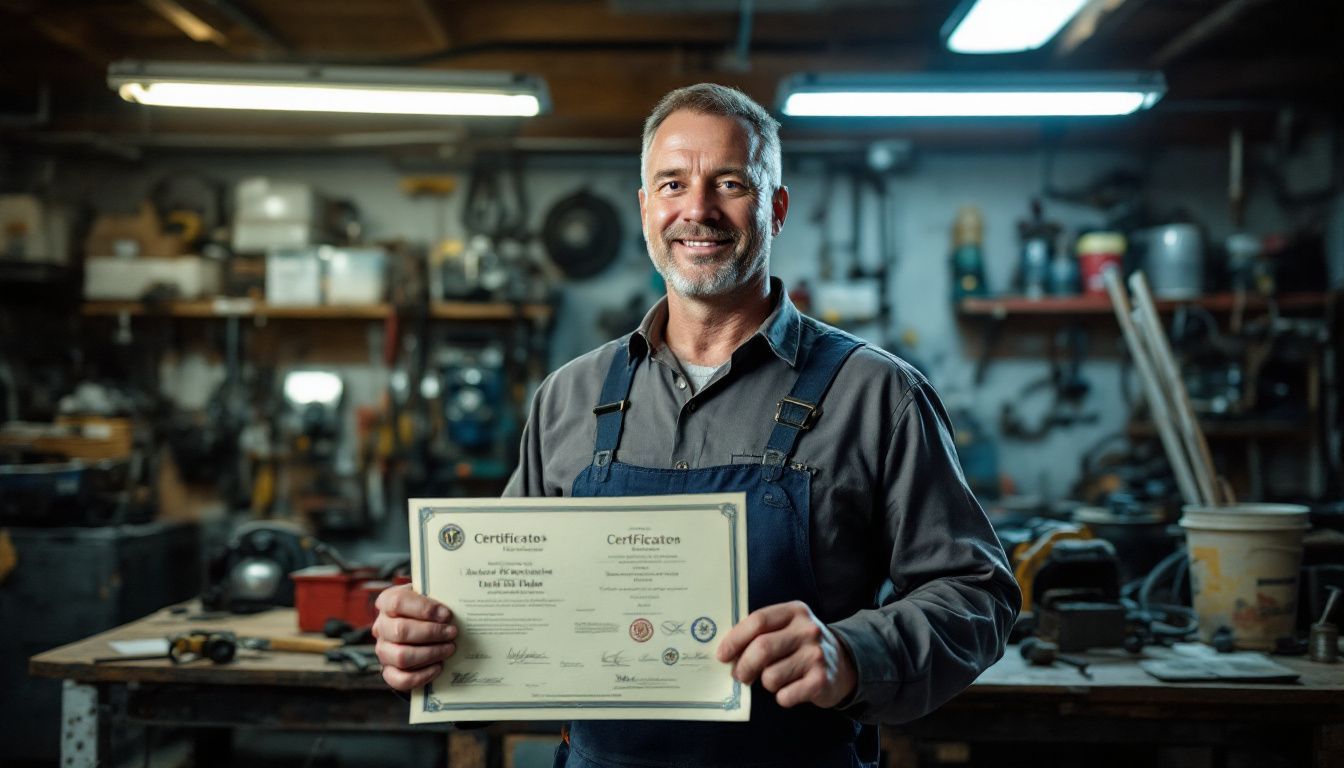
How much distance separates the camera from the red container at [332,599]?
2.98 meters

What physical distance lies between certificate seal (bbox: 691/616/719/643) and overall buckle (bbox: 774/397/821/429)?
0.40m

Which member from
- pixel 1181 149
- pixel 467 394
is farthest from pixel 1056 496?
pixel 467 394

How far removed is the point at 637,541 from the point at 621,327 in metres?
4.39

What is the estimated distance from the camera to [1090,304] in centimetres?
536

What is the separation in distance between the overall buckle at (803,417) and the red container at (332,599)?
179 cm

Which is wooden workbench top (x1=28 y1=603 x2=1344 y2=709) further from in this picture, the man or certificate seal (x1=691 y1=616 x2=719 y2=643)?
certificate seal (x1=691 y1=616 x2=719 y2=643)

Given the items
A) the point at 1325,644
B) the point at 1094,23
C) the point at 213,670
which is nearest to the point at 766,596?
the point at 213,670

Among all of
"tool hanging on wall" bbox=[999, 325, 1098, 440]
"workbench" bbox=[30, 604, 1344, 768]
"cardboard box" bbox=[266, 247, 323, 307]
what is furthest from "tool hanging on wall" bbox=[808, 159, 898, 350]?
"workbench" bbox=[30, 604, 1344, 768]

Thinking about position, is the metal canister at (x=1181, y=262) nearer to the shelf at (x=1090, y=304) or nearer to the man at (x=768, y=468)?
Answer: the shelf at (x=1090, y=304)

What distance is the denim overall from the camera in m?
1.56

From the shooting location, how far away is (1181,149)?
593 cm

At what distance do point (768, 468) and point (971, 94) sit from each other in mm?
2845

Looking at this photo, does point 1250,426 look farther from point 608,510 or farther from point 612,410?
point 608,510

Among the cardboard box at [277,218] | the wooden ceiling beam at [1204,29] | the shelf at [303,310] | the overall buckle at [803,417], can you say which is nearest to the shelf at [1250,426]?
the wooden ceiling beam at [1204,29]
